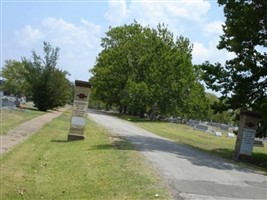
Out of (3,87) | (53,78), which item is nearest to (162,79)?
(53,78)

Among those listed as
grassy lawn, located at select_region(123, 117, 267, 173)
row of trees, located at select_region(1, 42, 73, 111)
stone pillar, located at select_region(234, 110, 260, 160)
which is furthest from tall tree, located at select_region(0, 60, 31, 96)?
stone pillar, located at select_region(234, 110, 260, 160)

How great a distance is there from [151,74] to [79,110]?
36007 millimetres

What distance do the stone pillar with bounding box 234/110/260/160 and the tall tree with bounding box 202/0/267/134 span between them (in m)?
1.42

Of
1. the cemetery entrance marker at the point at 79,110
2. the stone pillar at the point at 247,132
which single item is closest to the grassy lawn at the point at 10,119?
the cemetery entrance marker at the point at 79,110

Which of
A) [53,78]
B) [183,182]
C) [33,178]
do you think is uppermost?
[53,78]

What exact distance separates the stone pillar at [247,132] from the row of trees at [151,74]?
3498cm

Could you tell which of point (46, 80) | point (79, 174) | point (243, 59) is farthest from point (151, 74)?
point (79, 174)

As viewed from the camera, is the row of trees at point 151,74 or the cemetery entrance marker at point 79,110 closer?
the cemetery entrance marker at point 79,110

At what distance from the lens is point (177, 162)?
14250mm

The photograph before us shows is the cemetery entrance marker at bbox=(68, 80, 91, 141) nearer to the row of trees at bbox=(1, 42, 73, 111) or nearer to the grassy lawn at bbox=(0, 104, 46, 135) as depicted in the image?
the grassy lawn at bbox=(0, 104, 46, 135)

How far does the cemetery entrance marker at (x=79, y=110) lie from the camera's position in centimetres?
2106

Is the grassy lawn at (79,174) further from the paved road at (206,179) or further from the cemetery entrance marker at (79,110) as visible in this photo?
the cemetery entrance marker at (79,110)

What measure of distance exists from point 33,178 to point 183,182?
4218 mm

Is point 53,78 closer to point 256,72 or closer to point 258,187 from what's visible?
point 256,72
